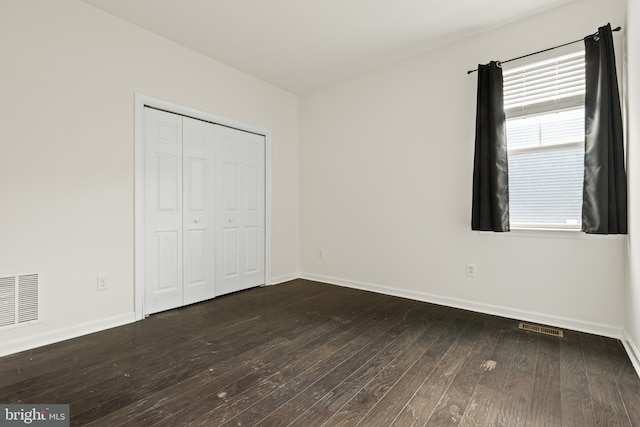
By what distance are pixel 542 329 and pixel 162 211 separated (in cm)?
371


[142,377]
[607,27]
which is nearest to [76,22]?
[142,377]

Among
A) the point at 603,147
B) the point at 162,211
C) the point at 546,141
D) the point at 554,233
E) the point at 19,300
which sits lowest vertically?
the point at 19,300

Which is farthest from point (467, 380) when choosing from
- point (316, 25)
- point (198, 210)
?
point (316, 25)

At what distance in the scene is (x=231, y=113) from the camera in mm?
3848

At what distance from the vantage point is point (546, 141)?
9.22ft

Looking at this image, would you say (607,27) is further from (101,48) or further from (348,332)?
(101,48)

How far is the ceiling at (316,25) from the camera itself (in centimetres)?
271

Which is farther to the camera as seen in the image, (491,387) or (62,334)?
(62,334)

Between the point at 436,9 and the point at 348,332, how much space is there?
2.94 metres

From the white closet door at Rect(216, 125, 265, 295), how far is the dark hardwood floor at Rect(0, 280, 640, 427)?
975 mm

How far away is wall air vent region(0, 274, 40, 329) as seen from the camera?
229 cm

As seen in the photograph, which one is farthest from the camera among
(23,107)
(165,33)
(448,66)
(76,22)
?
(448,66)

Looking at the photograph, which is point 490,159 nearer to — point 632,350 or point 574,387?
point 632,350

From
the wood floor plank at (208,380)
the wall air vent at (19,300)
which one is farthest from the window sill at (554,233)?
the wall air vent at (19,300)
